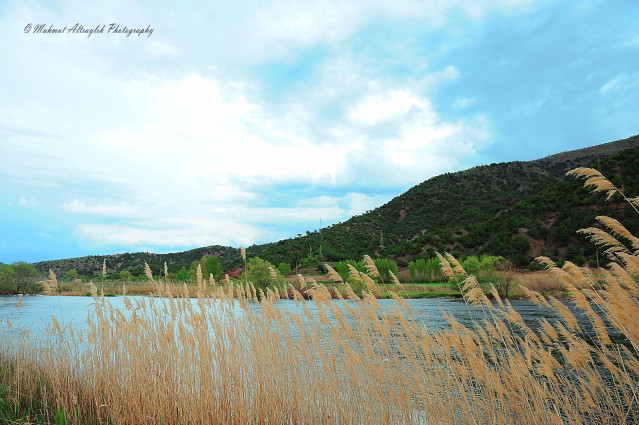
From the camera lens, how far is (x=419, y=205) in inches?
3083

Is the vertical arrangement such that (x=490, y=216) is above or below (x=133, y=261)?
below

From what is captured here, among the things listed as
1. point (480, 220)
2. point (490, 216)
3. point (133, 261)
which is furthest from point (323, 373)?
point (133, 261)

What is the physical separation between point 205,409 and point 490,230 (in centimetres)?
5635

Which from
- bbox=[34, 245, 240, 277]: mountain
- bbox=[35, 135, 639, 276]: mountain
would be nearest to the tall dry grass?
bbox=[35, 135, 639, 276]: mountain

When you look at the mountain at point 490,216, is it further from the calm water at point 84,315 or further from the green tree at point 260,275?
the green tree at point 260,275

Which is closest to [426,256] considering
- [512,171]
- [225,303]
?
[512,171]

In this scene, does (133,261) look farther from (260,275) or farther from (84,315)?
(84,315)

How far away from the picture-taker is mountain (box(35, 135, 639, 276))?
4966 cm

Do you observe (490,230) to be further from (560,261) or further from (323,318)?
(323,318)

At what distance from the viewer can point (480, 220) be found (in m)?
64.3

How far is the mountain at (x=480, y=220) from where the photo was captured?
49656 millimetres

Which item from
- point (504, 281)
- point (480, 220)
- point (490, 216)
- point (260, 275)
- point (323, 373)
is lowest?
point (504, 281)

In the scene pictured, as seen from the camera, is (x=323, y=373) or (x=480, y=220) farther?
(x=480, y=220)

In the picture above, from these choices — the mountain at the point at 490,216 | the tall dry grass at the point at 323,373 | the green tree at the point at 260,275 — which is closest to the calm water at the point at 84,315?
the tall dry grass at the point at 323,373
